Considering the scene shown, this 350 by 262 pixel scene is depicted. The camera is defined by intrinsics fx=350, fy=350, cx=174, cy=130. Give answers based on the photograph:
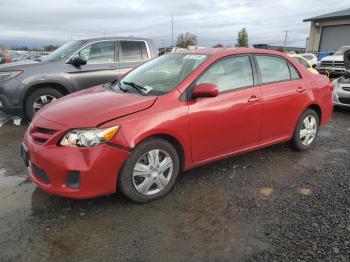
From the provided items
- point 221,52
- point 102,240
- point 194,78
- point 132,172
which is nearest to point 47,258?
point 102,240

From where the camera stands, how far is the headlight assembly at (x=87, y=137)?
320cm

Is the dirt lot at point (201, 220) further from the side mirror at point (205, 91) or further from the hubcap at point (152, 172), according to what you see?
the side mirror at point (205, 91)

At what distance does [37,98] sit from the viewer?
22.5ft

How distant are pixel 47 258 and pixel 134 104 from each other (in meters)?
1.61

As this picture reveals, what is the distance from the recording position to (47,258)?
273cm

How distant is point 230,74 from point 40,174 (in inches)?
95.8

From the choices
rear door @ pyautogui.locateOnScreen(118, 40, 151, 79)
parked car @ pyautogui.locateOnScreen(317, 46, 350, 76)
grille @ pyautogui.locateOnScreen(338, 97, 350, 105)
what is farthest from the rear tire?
parked car @ pyautogui.locateOnScreen(317, 46, 350, 76)

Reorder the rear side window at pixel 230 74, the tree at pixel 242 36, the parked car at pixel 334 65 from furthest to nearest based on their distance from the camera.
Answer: the tree at pixel 242 36
the parked car at pixel 334 65
the rear side window at pixel 230 74

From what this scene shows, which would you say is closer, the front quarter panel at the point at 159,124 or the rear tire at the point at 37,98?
the front quarter panel at the point at 159,124

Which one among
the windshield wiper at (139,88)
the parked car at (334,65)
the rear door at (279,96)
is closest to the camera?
the windshield wiper at (139,88)

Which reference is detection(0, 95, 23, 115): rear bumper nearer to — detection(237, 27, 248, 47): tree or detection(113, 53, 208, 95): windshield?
detection(113, 53, 208, 95): windshield

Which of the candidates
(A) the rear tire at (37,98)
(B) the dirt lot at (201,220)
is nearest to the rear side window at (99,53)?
(A) the rear tire at (37,98)

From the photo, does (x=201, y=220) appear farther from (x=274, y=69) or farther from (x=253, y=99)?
(x=274, y=69)

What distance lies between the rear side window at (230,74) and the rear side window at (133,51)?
3944 millimetres
